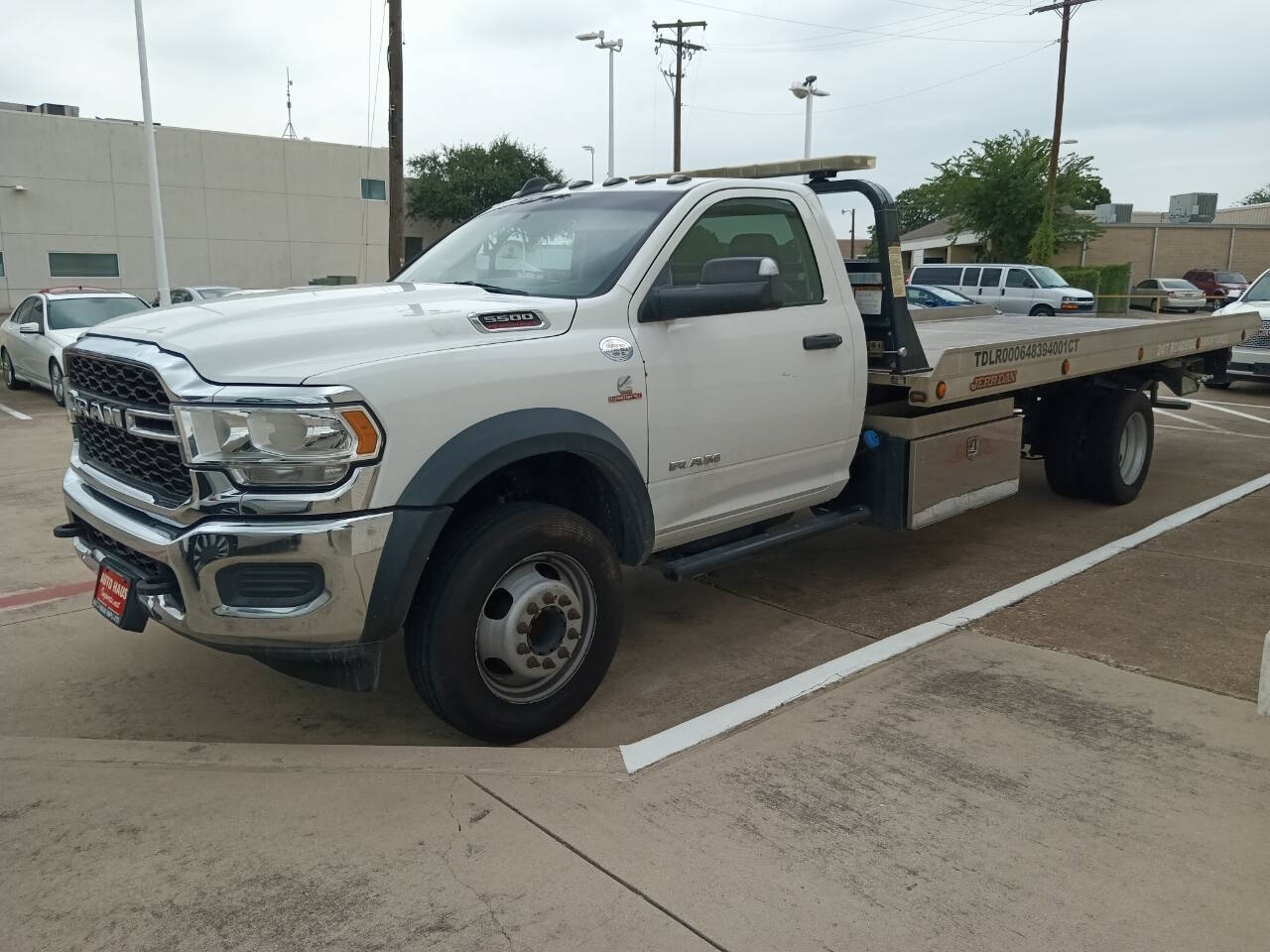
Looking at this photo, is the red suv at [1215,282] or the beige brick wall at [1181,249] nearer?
the red suv at [1215,282]

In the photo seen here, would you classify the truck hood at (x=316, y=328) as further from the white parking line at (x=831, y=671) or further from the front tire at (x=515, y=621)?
the white parking line at (x=831, y=671)

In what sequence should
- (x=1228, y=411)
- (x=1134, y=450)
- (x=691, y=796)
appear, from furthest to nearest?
(x=1228, y=411)
(x=1134, y=450)
(x=691, y=796)

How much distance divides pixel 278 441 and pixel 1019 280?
26.1m

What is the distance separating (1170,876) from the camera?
290cm

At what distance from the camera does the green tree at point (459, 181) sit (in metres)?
46.2

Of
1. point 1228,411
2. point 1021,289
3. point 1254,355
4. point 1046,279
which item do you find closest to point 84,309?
point 1228,411

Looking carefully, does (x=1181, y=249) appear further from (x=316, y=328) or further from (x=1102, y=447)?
(x=316, y=328)

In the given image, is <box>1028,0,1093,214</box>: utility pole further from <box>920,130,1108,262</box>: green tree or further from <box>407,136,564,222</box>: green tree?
<box>407,136,564,222</box>: green tree

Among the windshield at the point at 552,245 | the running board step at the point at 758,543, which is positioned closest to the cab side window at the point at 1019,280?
the running board step at the point at 758,543

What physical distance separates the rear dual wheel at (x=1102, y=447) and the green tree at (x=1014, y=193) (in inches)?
1326

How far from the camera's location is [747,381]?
4523 mm

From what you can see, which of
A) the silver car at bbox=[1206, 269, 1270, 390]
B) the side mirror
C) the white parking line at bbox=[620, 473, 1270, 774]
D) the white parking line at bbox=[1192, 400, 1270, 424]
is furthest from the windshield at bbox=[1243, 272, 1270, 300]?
the side mirror

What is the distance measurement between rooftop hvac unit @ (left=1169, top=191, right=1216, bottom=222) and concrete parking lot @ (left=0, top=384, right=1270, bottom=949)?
64195 millimetres

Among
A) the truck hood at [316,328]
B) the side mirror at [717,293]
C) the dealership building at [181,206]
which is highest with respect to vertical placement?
the dealership building at [181,206]
